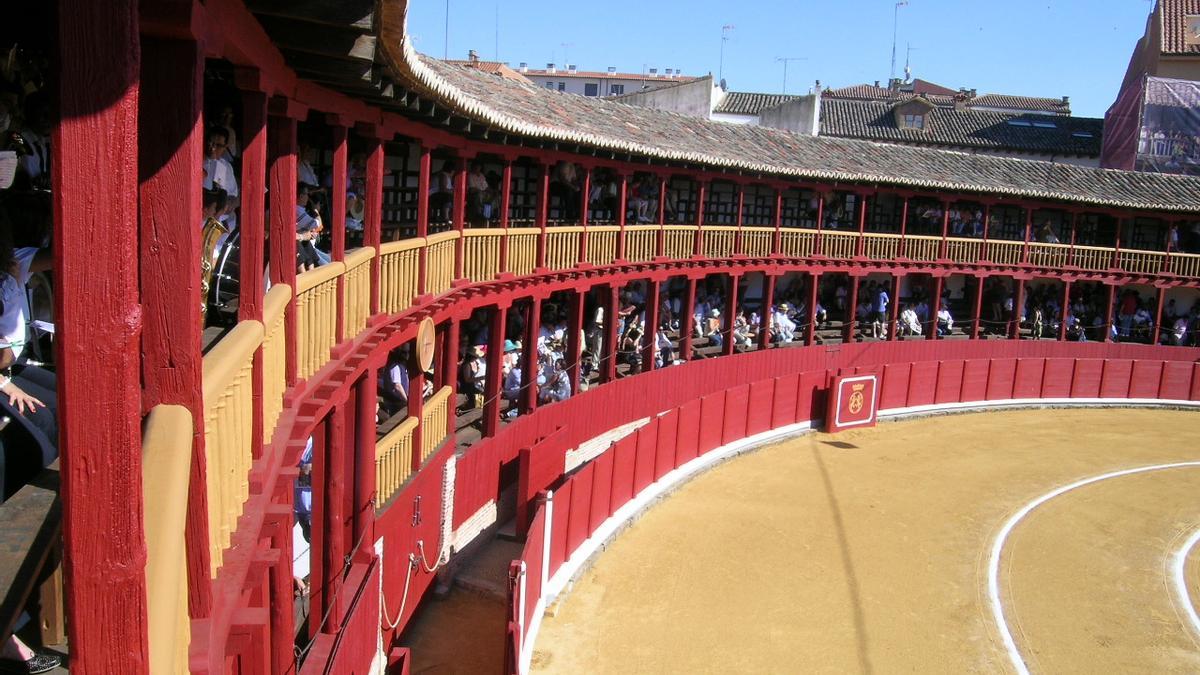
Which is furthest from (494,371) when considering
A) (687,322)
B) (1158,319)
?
(1158,319)

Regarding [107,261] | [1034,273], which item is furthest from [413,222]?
[1034,273]

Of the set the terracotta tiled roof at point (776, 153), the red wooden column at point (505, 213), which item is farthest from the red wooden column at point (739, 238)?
the red wooden column at point (505, 213)

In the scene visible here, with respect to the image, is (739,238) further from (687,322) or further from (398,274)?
(398,274)

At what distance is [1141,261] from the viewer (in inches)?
1312

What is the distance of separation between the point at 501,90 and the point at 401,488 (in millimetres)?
8504

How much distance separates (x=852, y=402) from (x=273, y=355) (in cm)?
2068

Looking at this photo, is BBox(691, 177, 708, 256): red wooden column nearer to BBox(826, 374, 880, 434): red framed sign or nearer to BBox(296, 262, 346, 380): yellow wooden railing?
BBox(826, 374, 880, 434): red framed sign

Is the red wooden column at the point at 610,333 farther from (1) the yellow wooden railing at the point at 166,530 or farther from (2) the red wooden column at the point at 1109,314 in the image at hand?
(2) the red wooden column at the point at 1109,314

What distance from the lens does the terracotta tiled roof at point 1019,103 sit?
225 feet

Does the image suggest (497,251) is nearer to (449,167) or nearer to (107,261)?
(449,167)

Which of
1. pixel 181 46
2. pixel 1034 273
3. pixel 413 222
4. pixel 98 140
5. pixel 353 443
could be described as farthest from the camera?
pixel 1034 273

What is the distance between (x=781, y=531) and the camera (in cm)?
1736

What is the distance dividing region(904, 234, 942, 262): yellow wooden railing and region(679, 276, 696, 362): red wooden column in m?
8.23

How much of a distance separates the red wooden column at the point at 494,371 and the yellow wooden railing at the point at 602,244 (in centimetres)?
333
